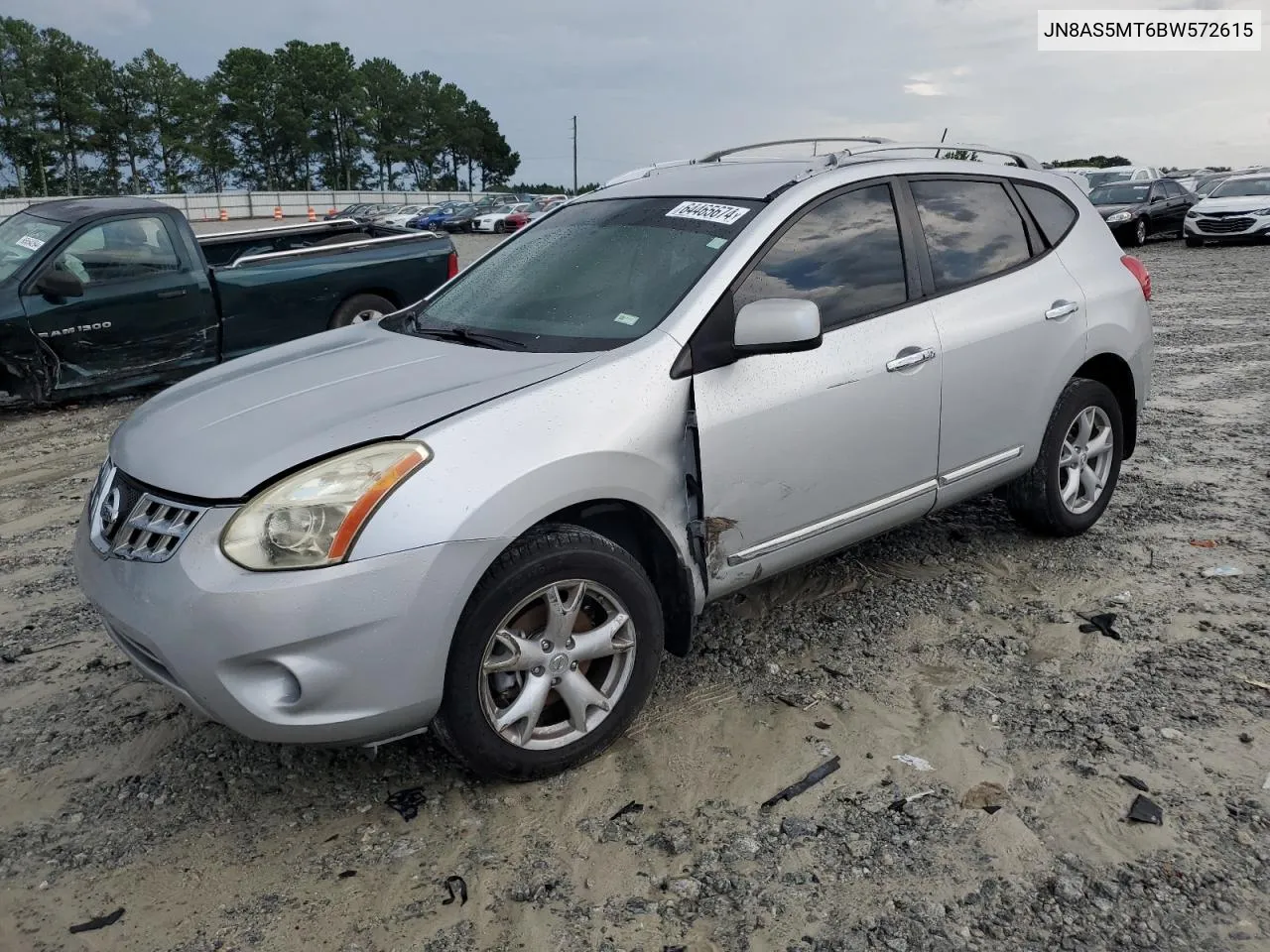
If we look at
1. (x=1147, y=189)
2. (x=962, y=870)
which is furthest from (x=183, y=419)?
(x=1147, y=189)

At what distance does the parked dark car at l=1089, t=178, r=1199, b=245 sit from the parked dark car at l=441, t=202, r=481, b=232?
2724 cm

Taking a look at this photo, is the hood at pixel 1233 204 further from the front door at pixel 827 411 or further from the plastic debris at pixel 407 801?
the plastic debris at pixel 407 801

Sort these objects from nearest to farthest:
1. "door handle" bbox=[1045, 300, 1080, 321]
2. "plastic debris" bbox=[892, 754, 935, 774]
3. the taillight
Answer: "plastic debris" bbox=[892, 754, 935, 774] → "door handle" bbox=[1045, 300, 1080, 321] → the taillight

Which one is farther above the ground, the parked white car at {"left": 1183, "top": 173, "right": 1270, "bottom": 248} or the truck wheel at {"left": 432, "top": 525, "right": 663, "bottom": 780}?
the parked white car at {"left": 1183, "top": 173, "right": 1270, "bottom": 248}

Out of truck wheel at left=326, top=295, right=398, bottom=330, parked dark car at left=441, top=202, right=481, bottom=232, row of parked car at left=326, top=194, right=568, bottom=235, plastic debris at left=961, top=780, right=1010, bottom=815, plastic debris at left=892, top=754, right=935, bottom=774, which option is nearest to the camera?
plastic debris at left=961, top=780, right=1010, bottom=815

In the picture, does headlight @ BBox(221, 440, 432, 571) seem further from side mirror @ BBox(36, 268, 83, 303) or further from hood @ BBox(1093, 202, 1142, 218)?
hood @ BBox(1093, 202, 1142, 218)

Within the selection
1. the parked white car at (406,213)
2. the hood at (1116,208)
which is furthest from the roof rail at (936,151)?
the parked white car at (406,213)

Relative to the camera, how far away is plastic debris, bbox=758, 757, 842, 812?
9.71ft

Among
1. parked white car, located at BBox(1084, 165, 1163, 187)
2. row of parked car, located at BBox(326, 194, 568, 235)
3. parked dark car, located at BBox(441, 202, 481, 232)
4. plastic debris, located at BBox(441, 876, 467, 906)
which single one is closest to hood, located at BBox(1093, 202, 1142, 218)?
parked white car, located at BBox(1084, 165, 1163, 187)

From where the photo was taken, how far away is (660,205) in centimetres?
390

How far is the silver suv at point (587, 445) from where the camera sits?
104 inches

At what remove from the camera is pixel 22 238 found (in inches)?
319

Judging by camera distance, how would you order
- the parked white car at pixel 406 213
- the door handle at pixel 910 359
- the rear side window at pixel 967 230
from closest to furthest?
the door handle at pixel 910 359 → the rear side window at pixel 967 230 → the parked white car at pixel 406 213

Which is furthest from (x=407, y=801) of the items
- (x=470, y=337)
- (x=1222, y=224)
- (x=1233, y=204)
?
(x=1233, y=204)
